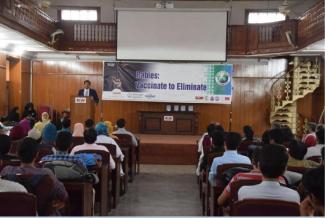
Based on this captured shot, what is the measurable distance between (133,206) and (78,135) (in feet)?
6.62

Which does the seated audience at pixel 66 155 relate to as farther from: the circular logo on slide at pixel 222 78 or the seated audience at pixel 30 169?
the circular logo on slide at pixel 222 78

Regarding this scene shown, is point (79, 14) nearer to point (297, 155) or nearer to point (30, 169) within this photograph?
point (297, 155)

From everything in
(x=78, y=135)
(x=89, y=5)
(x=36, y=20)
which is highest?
(x=89, y=5)

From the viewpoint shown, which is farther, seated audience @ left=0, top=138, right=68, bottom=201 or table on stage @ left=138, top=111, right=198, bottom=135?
table on stage @ left=138, top=111, right=198, bottom=135

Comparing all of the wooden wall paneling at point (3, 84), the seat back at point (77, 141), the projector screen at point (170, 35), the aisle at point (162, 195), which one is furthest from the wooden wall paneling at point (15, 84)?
the seat back at point (77, 141)

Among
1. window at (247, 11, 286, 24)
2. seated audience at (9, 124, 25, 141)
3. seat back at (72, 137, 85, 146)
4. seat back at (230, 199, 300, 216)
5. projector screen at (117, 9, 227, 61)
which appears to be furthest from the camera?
window at (247, 11, 286, 24)

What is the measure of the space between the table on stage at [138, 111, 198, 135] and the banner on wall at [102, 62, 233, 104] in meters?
0.68

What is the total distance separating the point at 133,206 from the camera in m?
5.50

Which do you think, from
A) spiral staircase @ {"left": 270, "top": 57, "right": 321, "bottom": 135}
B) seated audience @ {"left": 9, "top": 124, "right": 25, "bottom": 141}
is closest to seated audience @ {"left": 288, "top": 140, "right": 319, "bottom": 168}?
seated audience @ {"left": 9, "top": 124, "right": 25, "bottom": 141}

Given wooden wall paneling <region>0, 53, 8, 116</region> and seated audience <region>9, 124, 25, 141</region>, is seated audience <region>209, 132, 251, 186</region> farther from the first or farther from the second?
wooden wall paneling <region>0, 53, 8, 116</region>

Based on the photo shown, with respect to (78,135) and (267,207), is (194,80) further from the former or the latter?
(267,207)

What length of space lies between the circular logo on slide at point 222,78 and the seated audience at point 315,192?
9.70 m

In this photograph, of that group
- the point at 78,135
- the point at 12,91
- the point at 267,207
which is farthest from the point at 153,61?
the point at 267,207

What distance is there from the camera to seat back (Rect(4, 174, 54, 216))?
114 inches
